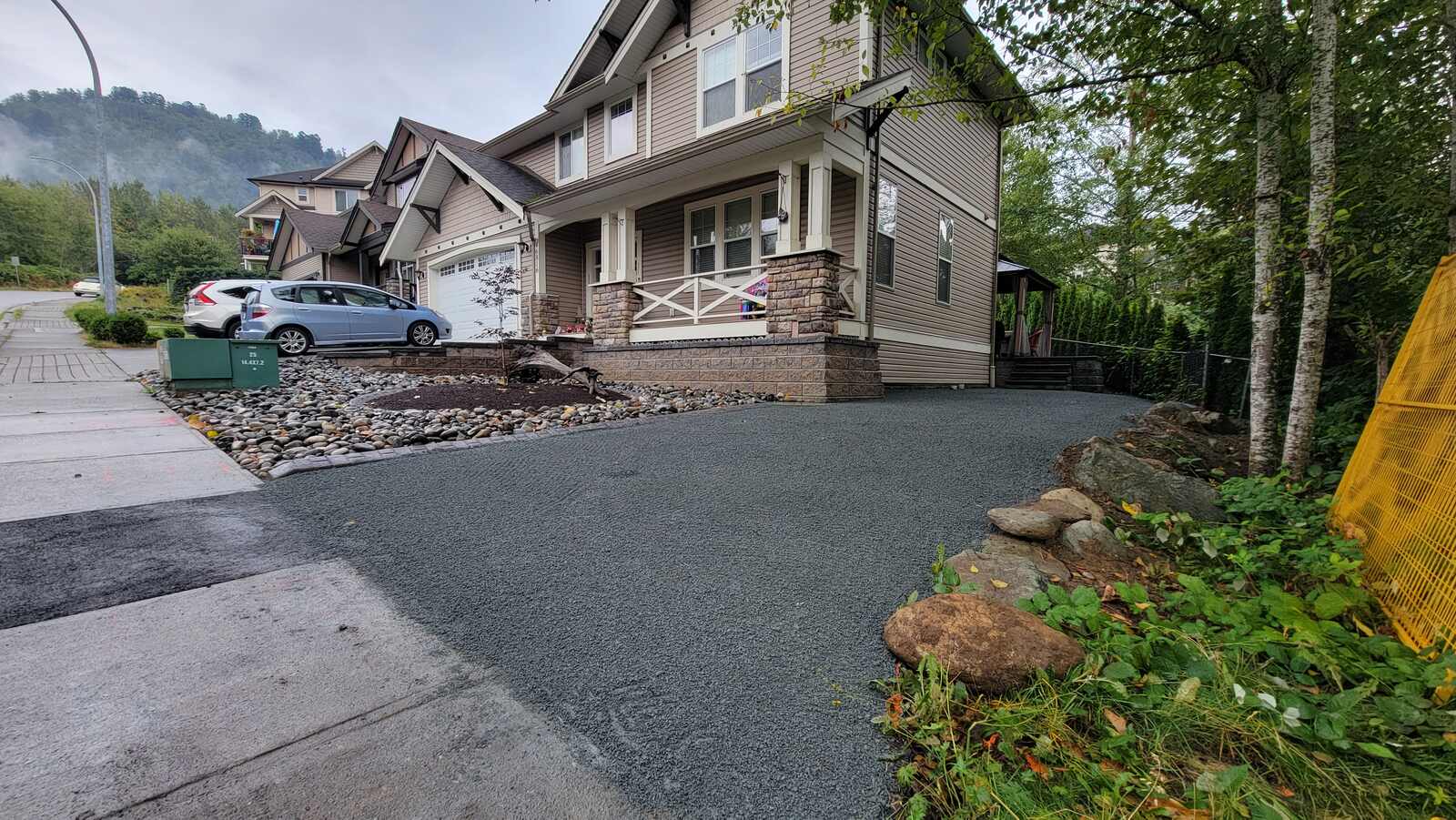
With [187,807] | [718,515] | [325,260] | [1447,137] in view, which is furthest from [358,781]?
[325,260]

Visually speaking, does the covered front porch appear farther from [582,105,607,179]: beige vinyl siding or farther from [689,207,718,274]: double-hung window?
[582,105,607,179]: beige vinyl siding

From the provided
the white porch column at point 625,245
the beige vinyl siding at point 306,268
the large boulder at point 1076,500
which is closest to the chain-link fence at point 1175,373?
the large boulder at point 1076,500

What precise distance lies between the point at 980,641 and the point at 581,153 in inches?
548

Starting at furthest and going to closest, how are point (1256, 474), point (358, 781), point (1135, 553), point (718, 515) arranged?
1. point (1256, 474)
2. point (718, 515)
3. point (1135, 553)
4. point (358, 781)

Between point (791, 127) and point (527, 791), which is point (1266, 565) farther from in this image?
point (791, 127)

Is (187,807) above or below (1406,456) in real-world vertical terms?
below

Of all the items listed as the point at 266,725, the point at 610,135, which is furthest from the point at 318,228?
the point at 266,725

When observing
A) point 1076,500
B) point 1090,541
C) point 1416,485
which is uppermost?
point 1416,485

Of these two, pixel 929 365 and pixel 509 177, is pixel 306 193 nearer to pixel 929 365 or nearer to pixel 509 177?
pixel 509 177

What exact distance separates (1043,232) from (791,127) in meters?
17.6

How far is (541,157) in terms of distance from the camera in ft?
48.0

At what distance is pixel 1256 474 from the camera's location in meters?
3.63

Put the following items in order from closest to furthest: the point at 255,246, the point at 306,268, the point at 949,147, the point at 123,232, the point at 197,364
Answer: the point at 197,364 < the point at 949,147 < the point at 306,268 < the point at 255,246 < the point at 123,232

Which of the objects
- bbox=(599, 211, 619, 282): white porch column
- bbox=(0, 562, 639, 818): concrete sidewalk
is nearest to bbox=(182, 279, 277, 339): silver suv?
bbox=(599, 211, 619, 282): white porch column
